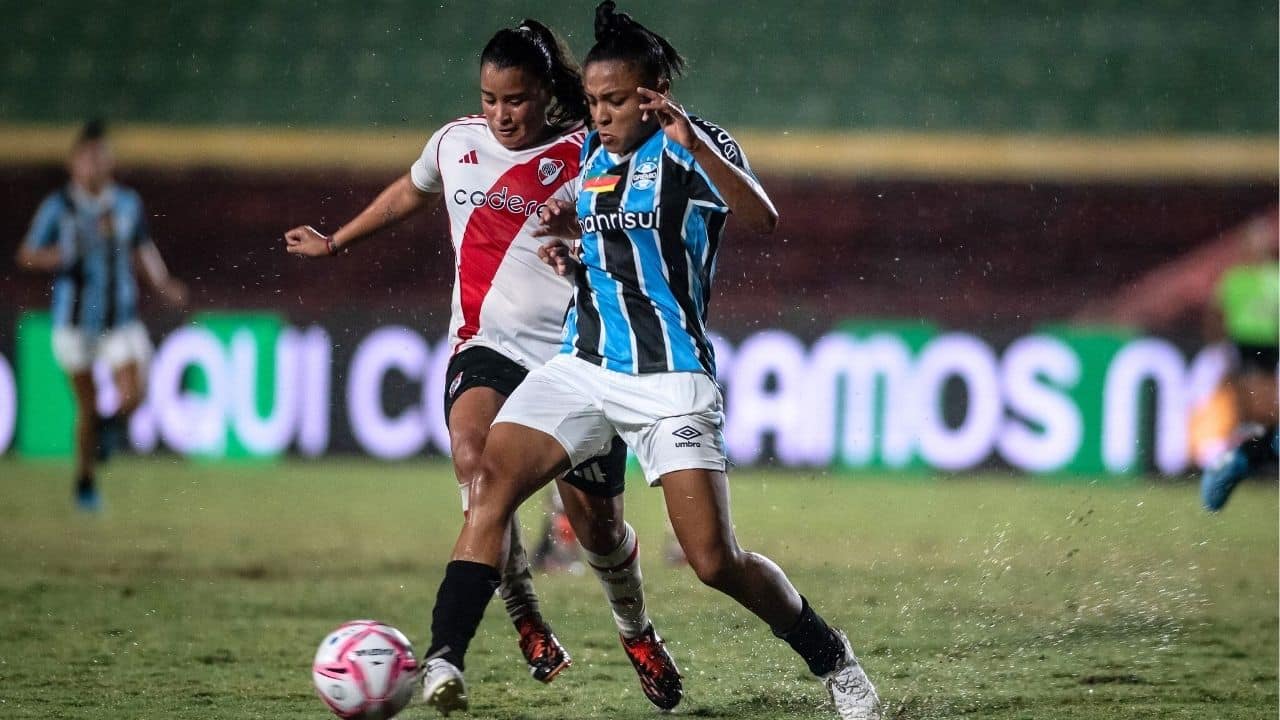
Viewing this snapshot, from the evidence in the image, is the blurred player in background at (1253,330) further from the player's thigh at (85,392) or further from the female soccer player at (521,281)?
the player's thigh at (85,392)

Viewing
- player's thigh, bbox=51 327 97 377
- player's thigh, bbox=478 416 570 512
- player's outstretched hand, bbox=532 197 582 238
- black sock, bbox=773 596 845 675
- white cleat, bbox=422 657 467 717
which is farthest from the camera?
player's thigh, bbox=51 327 97 377

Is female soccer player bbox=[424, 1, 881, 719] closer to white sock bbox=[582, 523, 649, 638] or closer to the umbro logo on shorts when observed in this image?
the umbro logo on shorts

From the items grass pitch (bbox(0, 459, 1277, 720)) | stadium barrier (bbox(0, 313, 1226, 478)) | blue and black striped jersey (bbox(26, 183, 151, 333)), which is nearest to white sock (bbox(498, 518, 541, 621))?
grass pitch (bbox(0, 459, 1277, 720))

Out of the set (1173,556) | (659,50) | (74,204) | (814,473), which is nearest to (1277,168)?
(814,473)

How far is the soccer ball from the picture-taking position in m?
3.99

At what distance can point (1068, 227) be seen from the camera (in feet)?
44.9

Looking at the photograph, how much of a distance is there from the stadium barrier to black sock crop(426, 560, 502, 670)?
7.29 metres

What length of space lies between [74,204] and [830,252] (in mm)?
6206

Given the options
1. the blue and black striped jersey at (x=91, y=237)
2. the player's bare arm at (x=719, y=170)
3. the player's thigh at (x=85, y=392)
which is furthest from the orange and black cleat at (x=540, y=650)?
the blue and black striped jersey at (x=91, y=237)

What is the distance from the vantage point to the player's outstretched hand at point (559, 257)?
4.47 metres

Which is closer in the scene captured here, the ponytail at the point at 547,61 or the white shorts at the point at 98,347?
the ponytail at the point at 547,61

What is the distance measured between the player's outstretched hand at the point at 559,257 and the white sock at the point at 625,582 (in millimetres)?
870

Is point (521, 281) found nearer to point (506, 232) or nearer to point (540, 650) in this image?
point (506, 232)

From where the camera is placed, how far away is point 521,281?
192 inches
